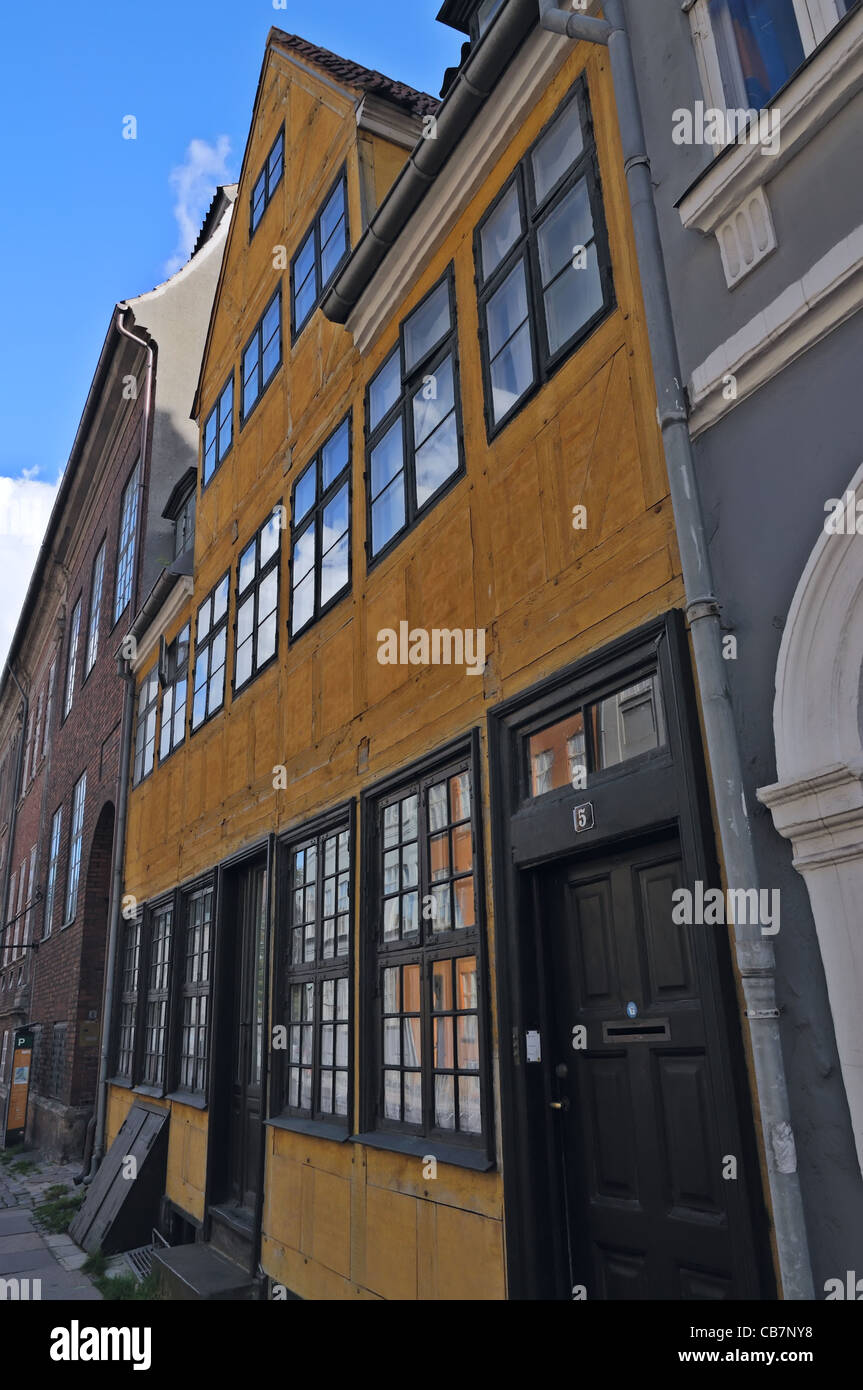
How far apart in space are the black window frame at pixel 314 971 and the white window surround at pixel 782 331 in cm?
397

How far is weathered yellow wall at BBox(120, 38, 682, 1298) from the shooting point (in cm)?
475

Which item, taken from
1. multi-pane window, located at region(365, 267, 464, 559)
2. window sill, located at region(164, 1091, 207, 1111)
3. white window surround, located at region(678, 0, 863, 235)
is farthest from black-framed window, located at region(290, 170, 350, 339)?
window sill, located at region(164, 1091, 207, 1111)

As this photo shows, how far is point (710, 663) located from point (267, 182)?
33.5 ft

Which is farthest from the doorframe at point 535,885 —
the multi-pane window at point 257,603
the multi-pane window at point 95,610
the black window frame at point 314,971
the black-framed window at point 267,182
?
the multi-pane window at point 95,610

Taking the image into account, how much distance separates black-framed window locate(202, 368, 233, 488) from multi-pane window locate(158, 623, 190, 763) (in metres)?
2.10

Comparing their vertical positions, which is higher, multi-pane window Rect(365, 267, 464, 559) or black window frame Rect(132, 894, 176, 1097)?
multi-pane window Rect(365, 267, 464, 559)

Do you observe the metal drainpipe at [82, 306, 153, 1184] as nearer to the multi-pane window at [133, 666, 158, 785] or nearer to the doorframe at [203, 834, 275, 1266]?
the multi-pane window at [133, 666, 158, 785]

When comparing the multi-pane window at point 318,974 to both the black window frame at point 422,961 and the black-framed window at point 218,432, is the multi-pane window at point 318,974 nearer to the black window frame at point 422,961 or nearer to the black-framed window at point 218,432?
the black window frame at point 422,961

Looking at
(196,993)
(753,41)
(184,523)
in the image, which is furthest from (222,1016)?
(184,523)

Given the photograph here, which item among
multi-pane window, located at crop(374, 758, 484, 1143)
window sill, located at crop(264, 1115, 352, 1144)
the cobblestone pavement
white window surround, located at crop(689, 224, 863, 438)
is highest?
white window surround, located at crop(689, 224, 863, 438)

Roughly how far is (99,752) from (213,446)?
24.2ft

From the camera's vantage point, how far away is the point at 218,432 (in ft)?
41.3

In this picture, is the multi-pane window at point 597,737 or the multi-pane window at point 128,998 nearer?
the multi-pane window at point 597,737

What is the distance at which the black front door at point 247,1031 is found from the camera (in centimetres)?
878
